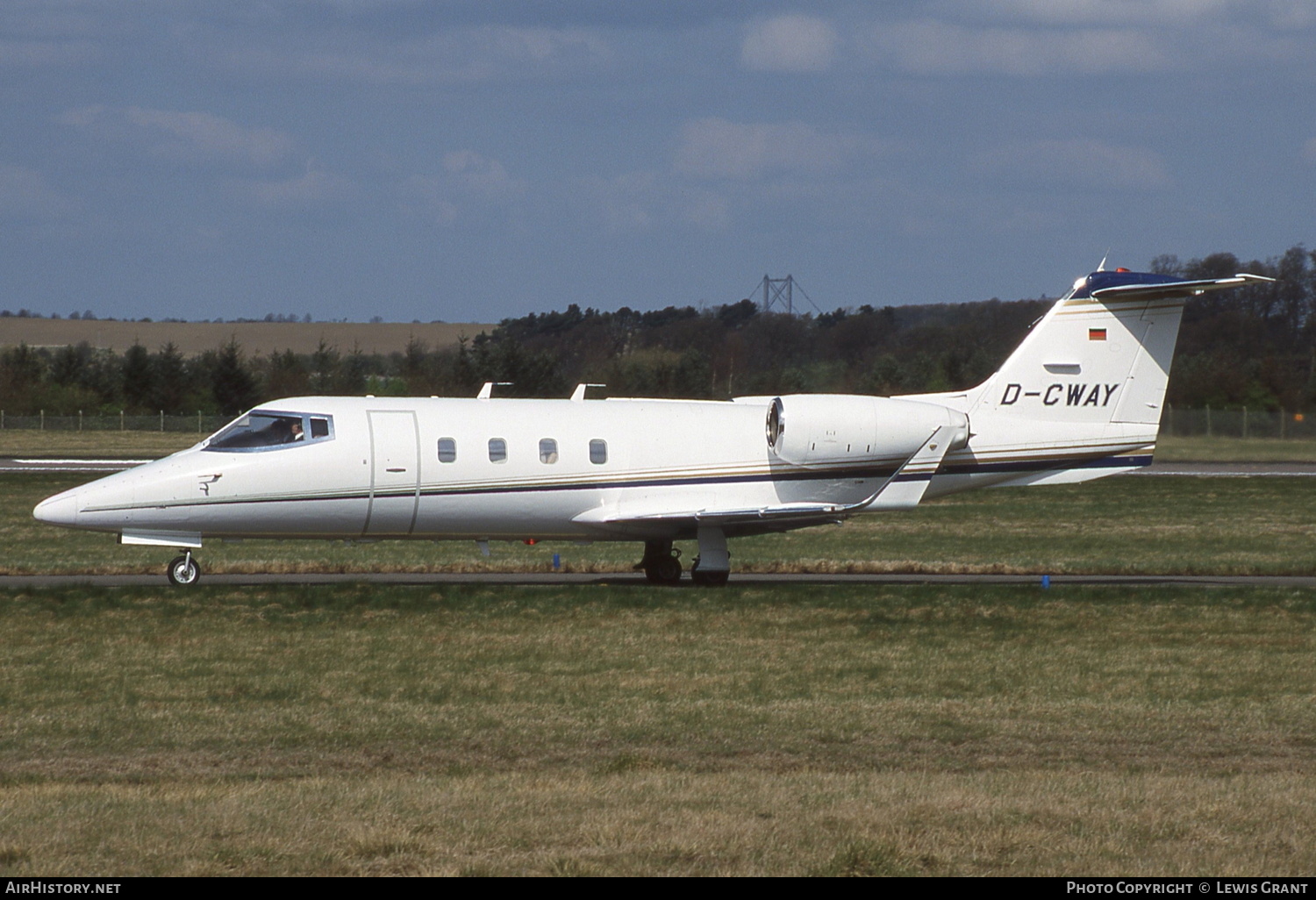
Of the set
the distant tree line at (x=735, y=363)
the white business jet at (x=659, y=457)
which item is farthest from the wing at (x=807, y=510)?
the distant tree line at (x=735, y=363)

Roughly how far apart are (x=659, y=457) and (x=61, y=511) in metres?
8.59

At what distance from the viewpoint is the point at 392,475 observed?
2119 centimetres

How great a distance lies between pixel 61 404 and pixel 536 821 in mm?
75613

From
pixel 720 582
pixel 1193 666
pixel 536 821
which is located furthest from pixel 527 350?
pixel 536 821

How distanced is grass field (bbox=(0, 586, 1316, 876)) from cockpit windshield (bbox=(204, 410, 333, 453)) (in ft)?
7.20

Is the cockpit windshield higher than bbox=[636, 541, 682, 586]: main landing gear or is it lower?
higher

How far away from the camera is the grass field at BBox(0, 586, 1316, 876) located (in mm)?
8539

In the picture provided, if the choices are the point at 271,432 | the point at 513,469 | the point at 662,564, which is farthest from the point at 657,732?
the point at 662,564

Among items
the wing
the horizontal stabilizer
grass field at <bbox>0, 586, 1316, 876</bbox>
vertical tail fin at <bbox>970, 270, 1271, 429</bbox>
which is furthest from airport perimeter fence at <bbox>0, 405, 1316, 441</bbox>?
grass field at <bbox>0, 586, 1316, 876</bbox>

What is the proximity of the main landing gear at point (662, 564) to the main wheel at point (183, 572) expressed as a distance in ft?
22.7

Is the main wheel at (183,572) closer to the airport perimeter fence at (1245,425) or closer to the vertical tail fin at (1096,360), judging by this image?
the vertical tail fin at (1096,360)

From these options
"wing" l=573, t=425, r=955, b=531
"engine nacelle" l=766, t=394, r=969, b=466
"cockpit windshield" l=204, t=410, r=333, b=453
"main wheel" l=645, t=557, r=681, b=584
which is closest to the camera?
"cockpit windshield" l=204, t=410, r=333, b=453

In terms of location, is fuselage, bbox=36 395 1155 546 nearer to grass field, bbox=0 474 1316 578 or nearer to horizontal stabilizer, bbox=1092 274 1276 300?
horizontal stabilizer, bbox=1092 274 1276 300
